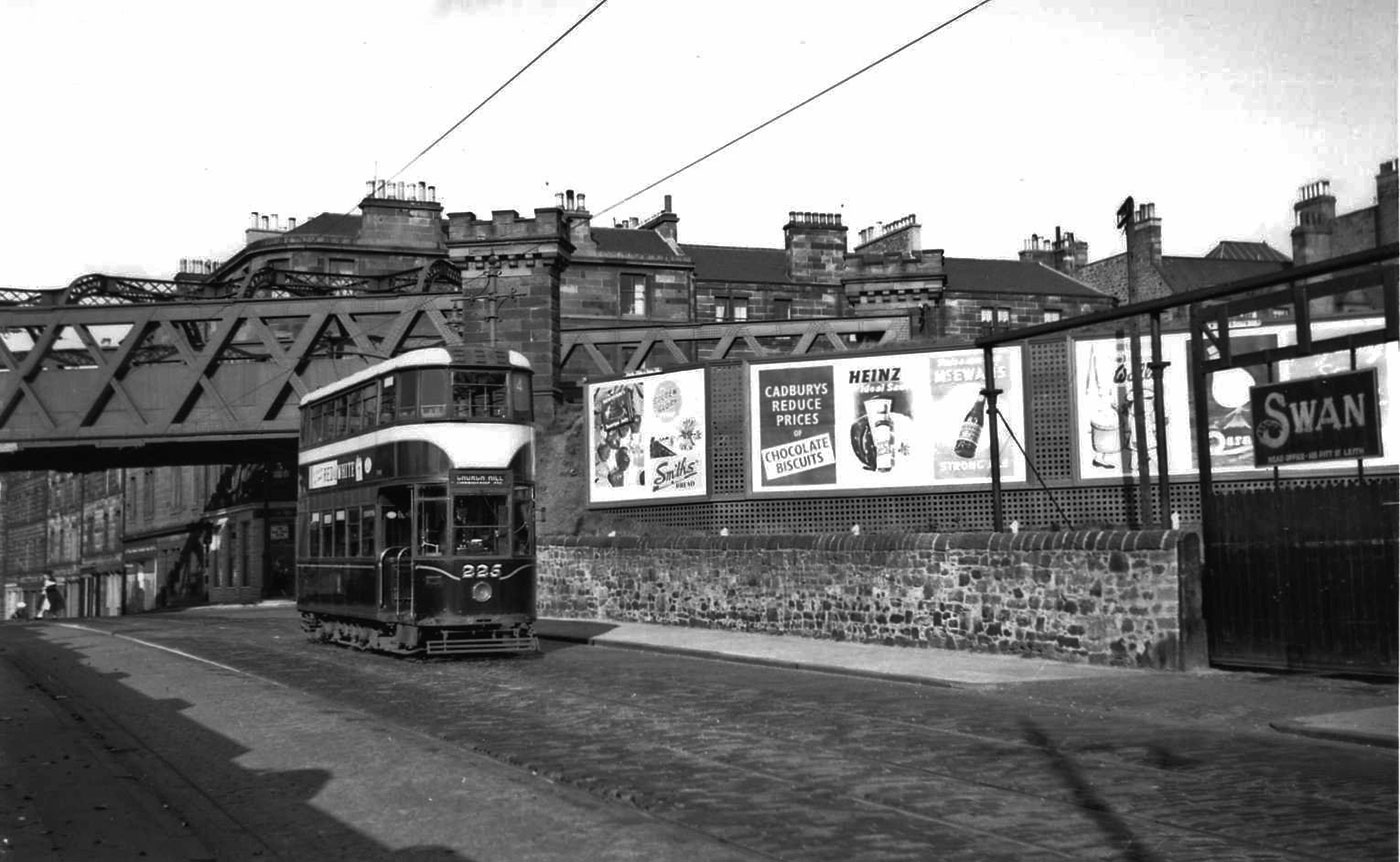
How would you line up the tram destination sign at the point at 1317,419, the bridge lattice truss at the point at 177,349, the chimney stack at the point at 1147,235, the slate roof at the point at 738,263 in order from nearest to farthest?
the tram destination sign at the point at 1317,419 → the bridge lattice truss at the point at 177,349 → the slate roof at the point at 738,263 → the chimney stack at the point at 1147,235

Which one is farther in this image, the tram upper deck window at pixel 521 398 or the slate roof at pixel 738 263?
the slate roof at pixel 738 263

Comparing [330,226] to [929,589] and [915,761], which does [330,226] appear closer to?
[929,589]

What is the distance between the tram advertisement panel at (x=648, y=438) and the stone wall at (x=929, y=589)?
4.12 ft

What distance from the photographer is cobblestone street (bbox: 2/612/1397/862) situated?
8203 mm

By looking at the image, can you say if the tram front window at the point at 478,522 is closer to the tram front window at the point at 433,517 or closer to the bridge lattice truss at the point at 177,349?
the tram front window at the point at 433,517

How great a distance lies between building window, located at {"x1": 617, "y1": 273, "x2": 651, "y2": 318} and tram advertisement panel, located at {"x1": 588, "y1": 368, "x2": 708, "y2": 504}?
31.9 m

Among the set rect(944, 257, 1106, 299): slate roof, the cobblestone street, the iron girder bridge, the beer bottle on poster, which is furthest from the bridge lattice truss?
rect(944, 257, 1106, 299): slate roof

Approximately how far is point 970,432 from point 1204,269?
55.9 meters

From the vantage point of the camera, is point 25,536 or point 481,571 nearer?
point 481,571

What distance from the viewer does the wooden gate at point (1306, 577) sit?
50.0 ft

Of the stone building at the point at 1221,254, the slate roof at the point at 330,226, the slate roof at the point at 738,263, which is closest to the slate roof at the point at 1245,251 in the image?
the stone building at the point at 1221,254

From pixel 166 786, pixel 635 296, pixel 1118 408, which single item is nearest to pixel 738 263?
pixel 635 296

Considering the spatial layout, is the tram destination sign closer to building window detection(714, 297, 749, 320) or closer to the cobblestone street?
the cobblestone street

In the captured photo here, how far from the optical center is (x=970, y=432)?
80.2ft
